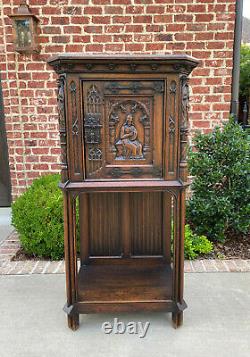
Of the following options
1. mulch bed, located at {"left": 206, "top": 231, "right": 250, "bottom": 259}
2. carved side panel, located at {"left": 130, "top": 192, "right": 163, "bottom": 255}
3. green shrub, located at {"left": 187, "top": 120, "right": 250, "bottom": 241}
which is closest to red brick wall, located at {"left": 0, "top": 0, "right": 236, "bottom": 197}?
green shrub, located at {"left": 187, "top": 120, "right": 250, "bottom": 241}

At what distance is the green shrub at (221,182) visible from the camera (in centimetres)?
307

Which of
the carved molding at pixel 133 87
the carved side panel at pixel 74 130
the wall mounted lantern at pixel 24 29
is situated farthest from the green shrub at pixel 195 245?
the wall mounted lantern at pixel 24 29

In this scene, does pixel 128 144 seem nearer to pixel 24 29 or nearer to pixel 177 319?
pixel 177 319

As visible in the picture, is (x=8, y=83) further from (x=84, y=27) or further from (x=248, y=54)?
(x=248, y=54)

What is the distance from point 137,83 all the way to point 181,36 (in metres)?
2.08

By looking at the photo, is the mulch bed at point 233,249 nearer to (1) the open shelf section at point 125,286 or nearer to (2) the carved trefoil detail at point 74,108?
(1) the open shelf section at point 125,286

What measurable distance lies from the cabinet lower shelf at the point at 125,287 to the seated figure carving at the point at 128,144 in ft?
3.02

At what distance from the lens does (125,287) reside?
2.23 meters

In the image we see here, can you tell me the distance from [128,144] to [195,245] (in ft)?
5.26

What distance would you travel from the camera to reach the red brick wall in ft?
11.4

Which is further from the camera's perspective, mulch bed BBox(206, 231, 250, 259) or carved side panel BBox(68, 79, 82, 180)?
mulch bed BBox(206, 231, 250, 259)

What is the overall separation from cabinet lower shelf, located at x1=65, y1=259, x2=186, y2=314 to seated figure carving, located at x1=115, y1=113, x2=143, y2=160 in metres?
0.92

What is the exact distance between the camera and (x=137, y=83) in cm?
179

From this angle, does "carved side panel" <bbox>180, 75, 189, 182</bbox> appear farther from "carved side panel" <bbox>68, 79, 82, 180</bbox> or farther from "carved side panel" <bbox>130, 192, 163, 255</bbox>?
"carved side panel" <bbox>130, 192, 163, 255</bbox>
